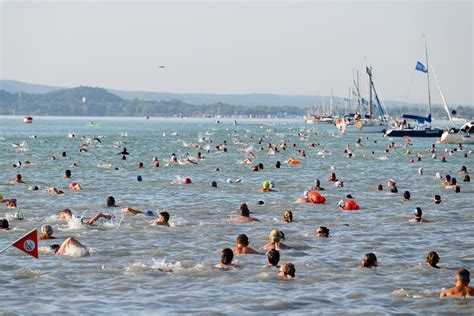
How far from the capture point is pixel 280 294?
1795cm

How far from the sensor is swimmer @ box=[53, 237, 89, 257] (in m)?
22.2

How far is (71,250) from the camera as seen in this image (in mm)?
22219

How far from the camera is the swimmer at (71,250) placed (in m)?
22.2

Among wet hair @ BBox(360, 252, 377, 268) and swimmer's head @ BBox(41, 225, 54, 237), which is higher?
swimmer's head @ BBox(41, 225, 54, 237)

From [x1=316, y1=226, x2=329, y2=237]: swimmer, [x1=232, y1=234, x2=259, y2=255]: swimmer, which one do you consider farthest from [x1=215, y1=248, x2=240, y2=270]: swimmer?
[x1=316, y1=226, x2=329, y2=237]: swimmer

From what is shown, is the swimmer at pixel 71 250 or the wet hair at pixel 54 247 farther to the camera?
the wet hair at pixel 54 247

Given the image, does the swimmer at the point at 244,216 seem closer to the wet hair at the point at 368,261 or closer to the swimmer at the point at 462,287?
the wet hair at the point at 368,261

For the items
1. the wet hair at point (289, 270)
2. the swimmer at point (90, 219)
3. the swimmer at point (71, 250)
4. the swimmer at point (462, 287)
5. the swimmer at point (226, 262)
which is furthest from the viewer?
the swimmer at point (90, 219)

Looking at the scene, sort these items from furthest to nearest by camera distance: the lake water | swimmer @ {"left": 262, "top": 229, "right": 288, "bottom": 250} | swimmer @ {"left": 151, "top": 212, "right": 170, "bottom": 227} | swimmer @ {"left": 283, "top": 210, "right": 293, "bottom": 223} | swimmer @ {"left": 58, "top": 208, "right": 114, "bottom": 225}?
swimmer @ {"left": 283, "top": 210, "right": 293, "bottom": 223} < swimmer @ {"left": 151, "top": 212, "right": 170, "bottom": 227} < swimmer @ {"left": 58, "top": 208, "right": 114, "bottom": 225} < swimmer @ {"left": 262, "top": 229, "right": 288, "bottom": 250} < the lake water

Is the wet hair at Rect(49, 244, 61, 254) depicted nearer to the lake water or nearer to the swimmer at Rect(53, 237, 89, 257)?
the swimmer at Rect(53, 237, 89, 257)

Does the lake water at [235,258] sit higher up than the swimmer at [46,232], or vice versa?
the swimmer at [46,232]

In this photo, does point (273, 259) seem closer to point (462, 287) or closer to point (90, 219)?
point (462, 287)

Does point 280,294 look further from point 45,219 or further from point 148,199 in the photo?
point 148,199

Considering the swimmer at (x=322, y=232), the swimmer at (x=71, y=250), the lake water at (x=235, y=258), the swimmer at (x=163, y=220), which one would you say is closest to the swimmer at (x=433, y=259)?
the lake water at (x=235, y=258)
